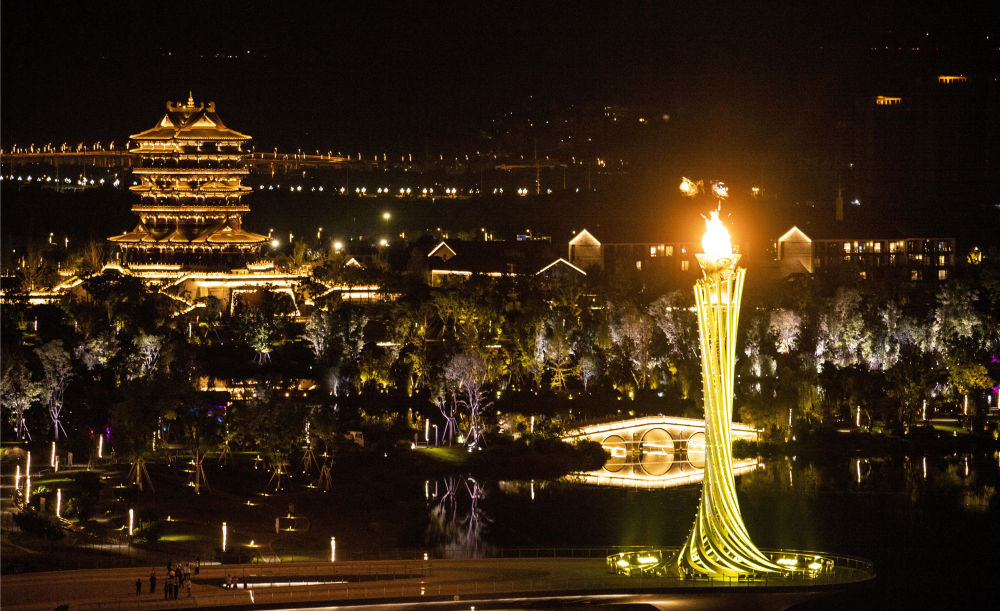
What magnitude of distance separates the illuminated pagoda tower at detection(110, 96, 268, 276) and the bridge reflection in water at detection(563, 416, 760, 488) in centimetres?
1796

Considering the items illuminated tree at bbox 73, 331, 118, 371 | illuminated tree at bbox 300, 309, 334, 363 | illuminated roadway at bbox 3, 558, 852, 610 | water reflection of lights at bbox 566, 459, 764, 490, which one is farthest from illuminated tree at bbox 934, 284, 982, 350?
illuminated tree at bbox 73, 331, 118, 371

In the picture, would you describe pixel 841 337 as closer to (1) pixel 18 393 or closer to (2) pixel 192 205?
(1) pixel 18 393

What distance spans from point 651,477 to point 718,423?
11.9m

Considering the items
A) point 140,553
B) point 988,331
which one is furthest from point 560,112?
point 140,553

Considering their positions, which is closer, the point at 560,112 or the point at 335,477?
the point at 335,477

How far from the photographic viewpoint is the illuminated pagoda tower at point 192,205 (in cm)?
4538

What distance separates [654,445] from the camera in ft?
106

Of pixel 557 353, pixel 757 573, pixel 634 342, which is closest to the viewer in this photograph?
pixel 757 573

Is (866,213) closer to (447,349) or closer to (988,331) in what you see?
(988,331)

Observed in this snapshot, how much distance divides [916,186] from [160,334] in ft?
160

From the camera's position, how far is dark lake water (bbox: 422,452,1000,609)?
72.6ft

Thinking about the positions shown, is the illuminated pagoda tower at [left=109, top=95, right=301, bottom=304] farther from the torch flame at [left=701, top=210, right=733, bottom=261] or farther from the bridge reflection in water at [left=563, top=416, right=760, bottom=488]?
the torch flame at [left=701, top=210, right=733, bottom=261]

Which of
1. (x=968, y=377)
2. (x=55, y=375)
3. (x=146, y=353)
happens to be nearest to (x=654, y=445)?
(x=968, y=377)

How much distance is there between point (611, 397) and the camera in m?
34.2
